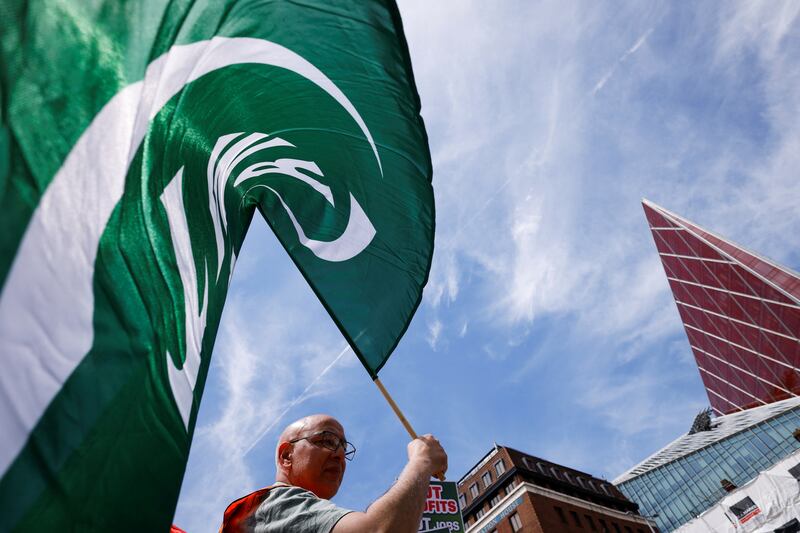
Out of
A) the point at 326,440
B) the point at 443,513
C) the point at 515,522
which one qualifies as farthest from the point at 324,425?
the point at 515,522

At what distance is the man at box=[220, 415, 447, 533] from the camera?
1.36m

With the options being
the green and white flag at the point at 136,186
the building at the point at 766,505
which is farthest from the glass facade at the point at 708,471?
the green and white flag at the point at 136,186

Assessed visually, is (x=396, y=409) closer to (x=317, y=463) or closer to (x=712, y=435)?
(x=317, y=463)

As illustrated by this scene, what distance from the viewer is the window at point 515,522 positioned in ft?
109

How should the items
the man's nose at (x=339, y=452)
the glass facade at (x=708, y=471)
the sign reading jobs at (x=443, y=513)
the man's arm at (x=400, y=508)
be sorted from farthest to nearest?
1. the glass facade at (x=708, y=471)
2. the sign reading jobs at (x=443, y=513)
3. the man's nose at (x=339, y=452)
4. the man's arm at (x=400, y=508)

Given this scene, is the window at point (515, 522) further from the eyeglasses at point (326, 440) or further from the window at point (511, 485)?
the eyeglasses at point (326, 440)

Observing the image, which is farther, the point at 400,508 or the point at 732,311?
the point at 732,311

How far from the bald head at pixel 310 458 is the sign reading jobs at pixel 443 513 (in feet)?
46.5

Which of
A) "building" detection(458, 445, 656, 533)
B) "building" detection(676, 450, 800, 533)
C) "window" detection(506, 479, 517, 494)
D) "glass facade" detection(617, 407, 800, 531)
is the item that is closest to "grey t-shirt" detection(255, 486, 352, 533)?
"building" detection(458, 445, 656, 533)

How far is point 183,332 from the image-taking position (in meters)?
1.50

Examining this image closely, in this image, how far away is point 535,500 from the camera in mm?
33312

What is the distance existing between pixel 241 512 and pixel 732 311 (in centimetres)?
5255

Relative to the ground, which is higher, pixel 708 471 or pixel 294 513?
pixel 708 471

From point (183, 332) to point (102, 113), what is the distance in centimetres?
71
